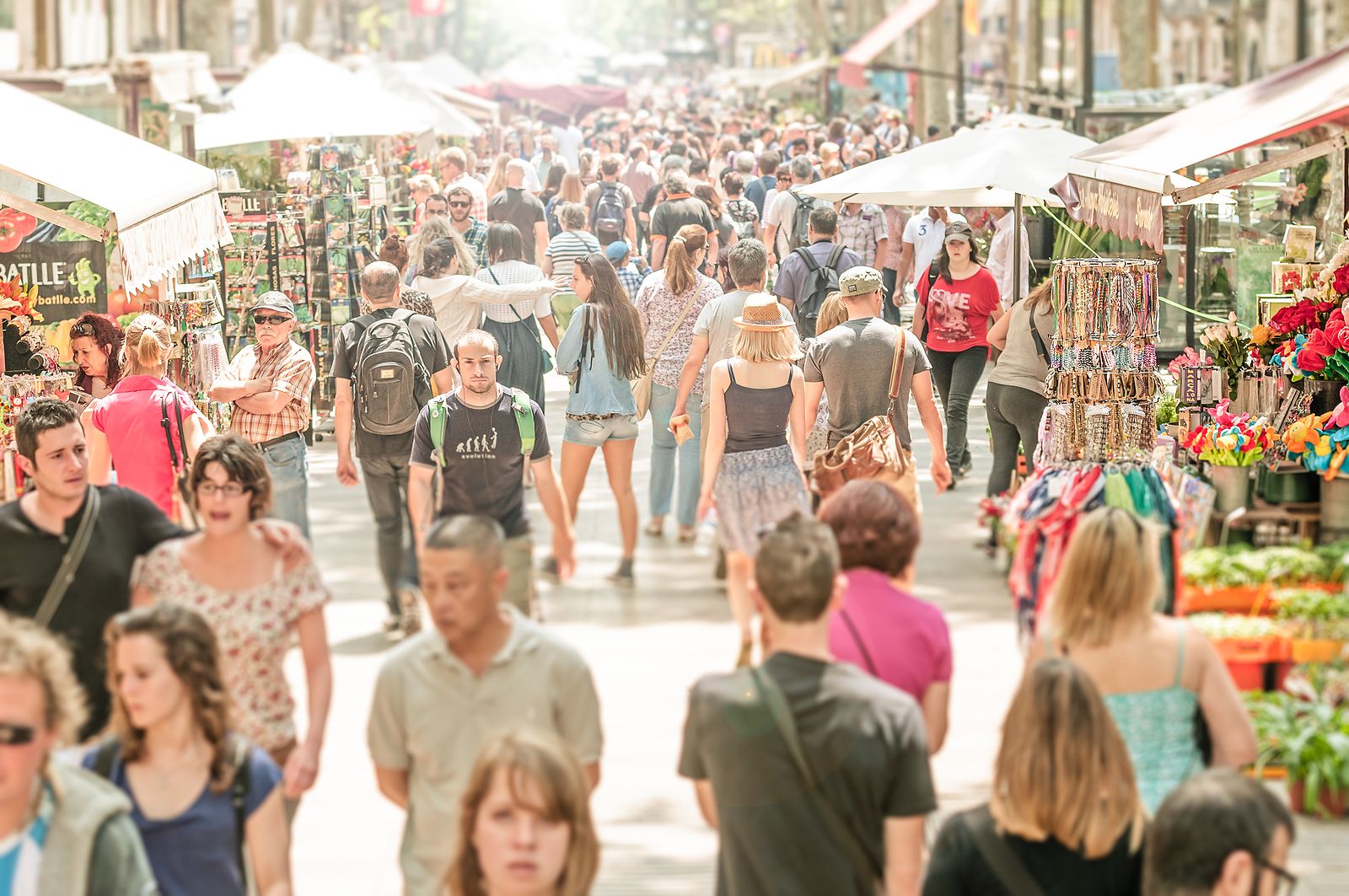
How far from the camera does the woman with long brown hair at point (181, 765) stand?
4.47 meters

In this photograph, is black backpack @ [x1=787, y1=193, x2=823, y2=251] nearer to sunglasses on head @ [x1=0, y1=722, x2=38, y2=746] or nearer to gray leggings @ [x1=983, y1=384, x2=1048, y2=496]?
gray leggings @ [x1=983, y1=384, x2=1048, y2=496]

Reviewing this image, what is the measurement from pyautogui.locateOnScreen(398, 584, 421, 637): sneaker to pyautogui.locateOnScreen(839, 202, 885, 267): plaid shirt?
920 centimetres

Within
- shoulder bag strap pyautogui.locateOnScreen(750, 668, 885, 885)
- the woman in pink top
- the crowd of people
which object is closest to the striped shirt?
the crowd of people

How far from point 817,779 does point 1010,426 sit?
688 centimetres

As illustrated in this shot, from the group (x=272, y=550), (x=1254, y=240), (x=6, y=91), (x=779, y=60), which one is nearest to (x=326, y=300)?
(x=6, y=91)

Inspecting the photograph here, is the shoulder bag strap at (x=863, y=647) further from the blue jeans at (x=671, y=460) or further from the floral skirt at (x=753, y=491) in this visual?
the blue jeans at (x=671, y=460)

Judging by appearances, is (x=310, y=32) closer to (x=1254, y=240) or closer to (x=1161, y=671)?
(x=1254, y=240)

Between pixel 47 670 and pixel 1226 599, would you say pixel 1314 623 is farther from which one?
pixel 47 670

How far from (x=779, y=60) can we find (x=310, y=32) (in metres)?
51.0

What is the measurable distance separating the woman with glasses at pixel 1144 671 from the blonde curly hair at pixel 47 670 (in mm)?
2345

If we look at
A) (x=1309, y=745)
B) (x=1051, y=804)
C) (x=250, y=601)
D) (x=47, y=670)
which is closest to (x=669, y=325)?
(x=1309, y=745)

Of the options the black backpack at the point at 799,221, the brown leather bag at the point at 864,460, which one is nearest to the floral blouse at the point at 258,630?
the brown leather bag at the point at 864,460

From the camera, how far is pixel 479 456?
7836 mm

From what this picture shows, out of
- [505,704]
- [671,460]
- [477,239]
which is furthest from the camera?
[477,239]
